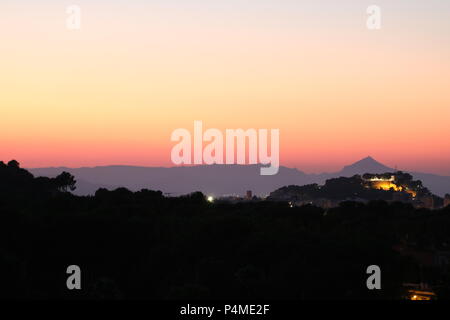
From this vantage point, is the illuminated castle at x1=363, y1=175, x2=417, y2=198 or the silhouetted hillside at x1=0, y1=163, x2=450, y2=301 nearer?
the silhouetted hillside at x1=0, y1=163, x2=450, y2=301

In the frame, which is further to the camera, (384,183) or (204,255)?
(384,183)

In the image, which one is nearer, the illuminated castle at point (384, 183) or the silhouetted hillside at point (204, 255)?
the silhouetted hillside at point (204, 255)

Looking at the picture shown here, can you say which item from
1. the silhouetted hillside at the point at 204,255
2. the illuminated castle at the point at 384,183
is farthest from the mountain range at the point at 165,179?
the silhouetted hillside at the point at 204,255

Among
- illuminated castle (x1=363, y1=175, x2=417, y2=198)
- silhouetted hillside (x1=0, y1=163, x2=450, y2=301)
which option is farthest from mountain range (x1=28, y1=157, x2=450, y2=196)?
silhouetted hillside (x1=0, y1=163, x2=450, y2=301)

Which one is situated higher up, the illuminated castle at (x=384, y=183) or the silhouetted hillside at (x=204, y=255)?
the illuminated castle at (x=384, y=183)

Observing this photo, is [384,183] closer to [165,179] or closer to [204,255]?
[165,179]

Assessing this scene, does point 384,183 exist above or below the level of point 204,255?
above

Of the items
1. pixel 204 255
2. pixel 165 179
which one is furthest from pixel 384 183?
pixel 204 255

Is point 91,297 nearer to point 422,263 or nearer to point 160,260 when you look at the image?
point 160,260

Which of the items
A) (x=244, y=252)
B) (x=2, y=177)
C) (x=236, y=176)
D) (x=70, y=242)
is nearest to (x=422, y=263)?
(x=244, y=252)

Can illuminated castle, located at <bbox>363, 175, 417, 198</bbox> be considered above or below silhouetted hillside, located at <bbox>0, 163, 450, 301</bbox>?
above

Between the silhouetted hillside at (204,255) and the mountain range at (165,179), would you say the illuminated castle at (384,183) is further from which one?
the silhouetted hillside at (204,255)

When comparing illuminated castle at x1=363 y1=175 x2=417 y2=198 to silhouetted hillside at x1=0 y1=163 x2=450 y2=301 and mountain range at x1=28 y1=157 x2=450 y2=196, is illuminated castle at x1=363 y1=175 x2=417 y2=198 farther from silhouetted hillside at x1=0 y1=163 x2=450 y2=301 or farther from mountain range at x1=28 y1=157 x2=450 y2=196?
silhouetted hillside at x1=0 y1=163 x2=450 y2=301
